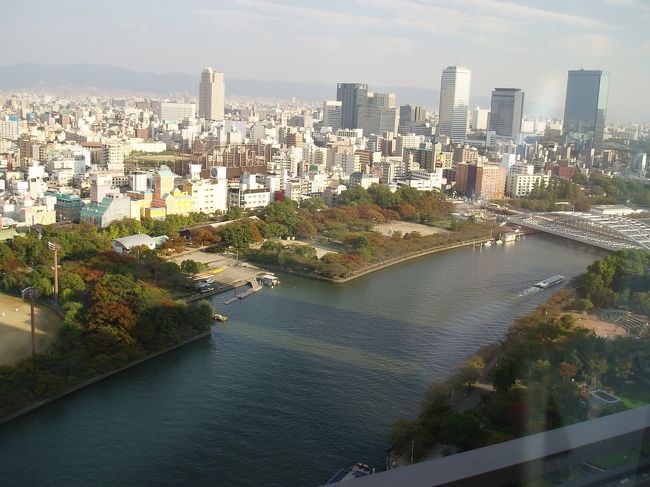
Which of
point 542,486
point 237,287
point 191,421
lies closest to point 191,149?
point 237,287

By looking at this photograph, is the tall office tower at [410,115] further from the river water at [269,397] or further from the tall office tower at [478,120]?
the river water at [269,397]

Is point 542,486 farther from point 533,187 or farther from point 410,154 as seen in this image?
point 410,154

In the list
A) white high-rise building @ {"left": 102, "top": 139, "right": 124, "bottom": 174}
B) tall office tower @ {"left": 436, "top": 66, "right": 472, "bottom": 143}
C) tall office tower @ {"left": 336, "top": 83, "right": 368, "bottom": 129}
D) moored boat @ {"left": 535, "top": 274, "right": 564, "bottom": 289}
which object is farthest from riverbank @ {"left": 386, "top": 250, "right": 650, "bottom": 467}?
tall office tower @ {"left": 336, "top": 83, "right": 368, "bottom": 129}

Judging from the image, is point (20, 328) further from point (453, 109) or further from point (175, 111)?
point (175, 111)

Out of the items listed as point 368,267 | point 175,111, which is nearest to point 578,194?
point 368,267

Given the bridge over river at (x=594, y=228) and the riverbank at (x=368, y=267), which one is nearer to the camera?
the riverbank at (x=368, y=267)

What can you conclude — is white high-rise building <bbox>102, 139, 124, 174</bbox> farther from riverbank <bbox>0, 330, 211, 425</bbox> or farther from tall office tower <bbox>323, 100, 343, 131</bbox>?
tall office tower <bbox>323, 100, 343, 131</bbox>

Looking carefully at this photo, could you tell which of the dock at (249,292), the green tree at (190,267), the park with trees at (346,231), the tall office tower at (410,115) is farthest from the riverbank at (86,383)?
the tall office tower at (410,115)
